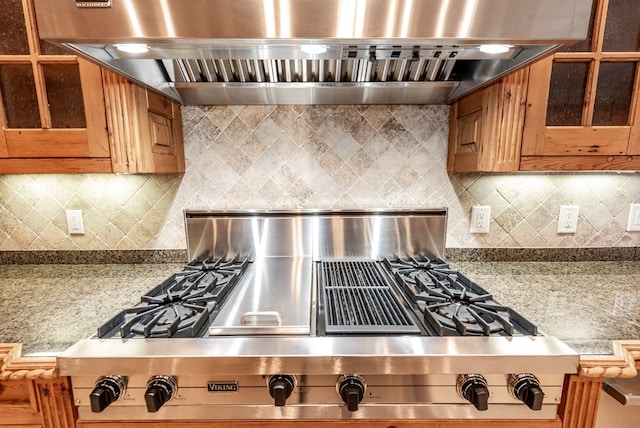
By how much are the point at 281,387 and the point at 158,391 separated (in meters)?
0.28

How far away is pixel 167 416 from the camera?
2.35 feet

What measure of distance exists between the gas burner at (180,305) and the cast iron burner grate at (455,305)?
61 centimetres

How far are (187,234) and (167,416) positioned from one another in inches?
29.3

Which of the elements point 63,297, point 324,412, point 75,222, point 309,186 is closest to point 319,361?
point 324,412

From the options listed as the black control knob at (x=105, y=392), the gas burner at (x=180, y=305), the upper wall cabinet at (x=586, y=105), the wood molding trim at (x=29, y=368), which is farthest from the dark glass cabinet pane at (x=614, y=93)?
the wood molding trim at (x=29, y=368)

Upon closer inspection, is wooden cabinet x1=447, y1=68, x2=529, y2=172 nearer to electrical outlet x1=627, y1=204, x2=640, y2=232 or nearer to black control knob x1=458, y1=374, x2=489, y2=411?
black control knob x1=458, y1=374, x2=489, y2=411

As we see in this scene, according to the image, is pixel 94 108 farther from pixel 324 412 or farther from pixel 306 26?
pixel 324 412

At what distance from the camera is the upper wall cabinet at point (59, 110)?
939 mm

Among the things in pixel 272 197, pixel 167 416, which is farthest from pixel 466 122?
pixel 167 416

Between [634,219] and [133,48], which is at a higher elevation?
[133,48]

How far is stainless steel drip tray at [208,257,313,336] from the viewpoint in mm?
743

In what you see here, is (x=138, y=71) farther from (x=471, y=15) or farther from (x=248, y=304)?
(x=471, y=15)

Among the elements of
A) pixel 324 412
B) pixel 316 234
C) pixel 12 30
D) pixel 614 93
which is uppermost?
pixel 12 30

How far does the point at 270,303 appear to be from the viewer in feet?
2.88
